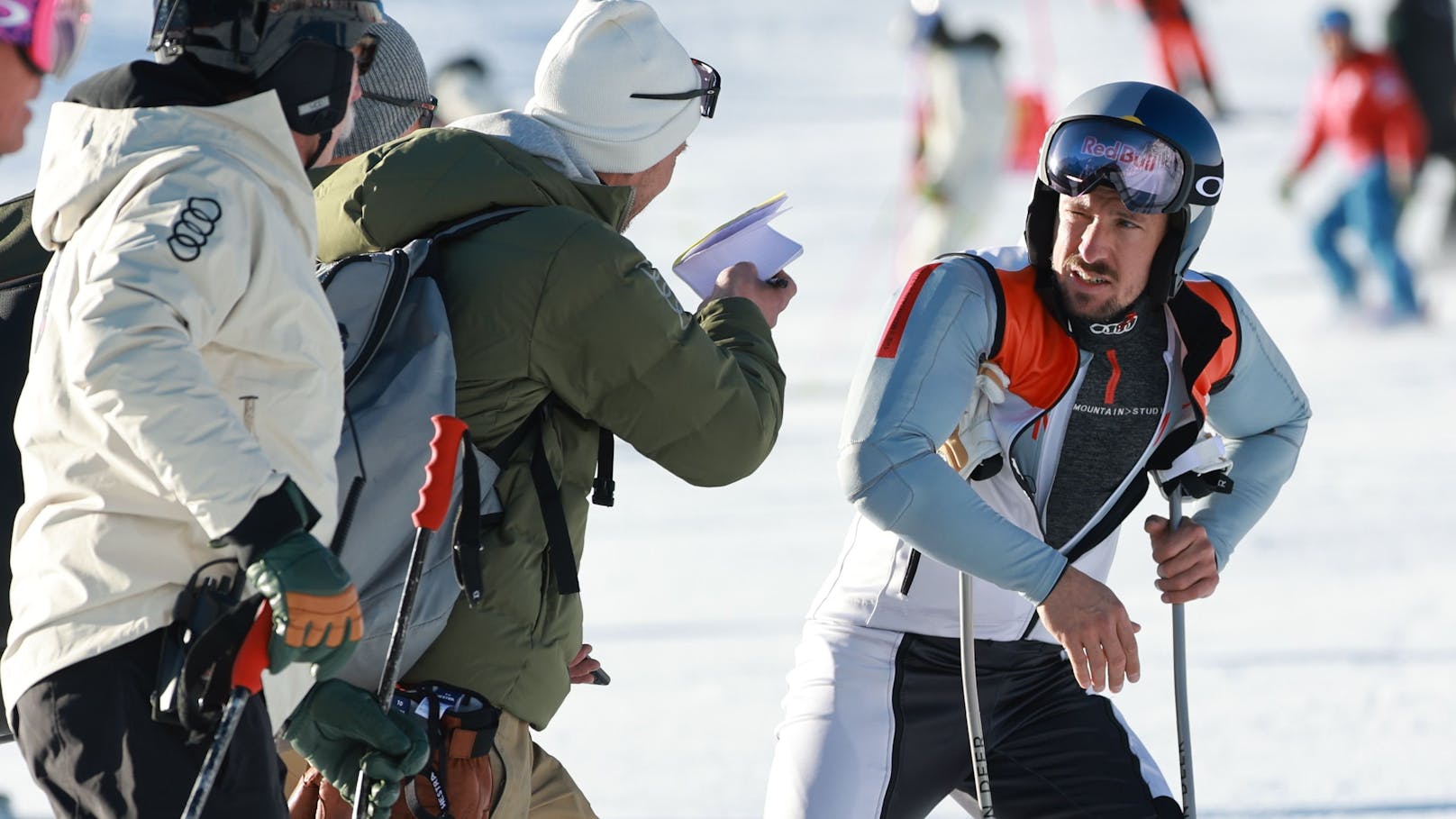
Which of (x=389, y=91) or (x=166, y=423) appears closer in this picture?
(x=166, y=423)

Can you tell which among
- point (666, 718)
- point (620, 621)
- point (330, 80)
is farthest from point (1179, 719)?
point (620, 621)

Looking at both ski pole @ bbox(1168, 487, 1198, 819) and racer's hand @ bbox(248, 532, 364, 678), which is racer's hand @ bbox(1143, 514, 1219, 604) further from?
racer's hand @ bbox(248, 532, 364, 678)

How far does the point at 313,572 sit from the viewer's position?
2.05 metres

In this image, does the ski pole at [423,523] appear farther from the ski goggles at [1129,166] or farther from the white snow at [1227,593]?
the white snow at [1227,593]

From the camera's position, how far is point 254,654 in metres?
2.08

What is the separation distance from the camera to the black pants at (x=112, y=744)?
6.86ft

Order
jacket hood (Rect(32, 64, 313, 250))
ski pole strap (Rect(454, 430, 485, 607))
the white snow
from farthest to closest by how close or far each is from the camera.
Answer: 1. the white snow
2. ski pole strap (Rect(454, 430, 485, 607))
3. jacket hood (Rect(32, 64, 313, 250))

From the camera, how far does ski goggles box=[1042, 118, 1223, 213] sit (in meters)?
2.87

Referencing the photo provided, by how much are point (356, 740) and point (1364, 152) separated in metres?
13.9

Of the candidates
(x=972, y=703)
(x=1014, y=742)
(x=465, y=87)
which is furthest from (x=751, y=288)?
(x=465, y=87)

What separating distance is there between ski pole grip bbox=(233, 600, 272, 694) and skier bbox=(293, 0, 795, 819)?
0.51m

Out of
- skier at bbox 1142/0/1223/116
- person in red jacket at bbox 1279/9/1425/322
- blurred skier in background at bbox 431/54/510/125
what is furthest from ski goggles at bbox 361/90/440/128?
skier at bbox 1142/0/1223/116

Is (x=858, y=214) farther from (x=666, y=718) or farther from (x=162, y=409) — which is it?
(x=162, y=409)

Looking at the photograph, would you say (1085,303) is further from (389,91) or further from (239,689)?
(239,689)
